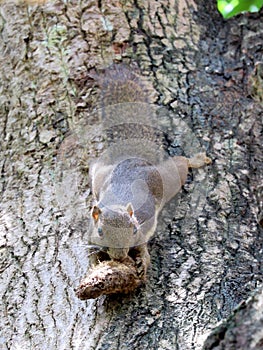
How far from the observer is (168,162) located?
9.04 ft

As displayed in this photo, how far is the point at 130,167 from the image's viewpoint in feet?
9.65

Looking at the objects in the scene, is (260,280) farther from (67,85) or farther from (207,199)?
(67,85)

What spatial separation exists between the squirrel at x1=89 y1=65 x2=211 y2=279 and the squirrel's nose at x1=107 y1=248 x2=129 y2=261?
3.1 inches

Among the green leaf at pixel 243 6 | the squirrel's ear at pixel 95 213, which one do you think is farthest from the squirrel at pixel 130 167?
the green leaf at pixel 243 6

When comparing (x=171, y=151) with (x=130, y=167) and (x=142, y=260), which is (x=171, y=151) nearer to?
(x=130, y=167)

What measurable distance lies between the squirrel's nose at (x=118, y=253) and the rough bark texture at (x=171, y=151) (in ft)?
0.35

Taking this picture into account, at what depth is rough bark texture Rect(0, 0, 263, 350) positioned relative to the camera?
6.35 feet

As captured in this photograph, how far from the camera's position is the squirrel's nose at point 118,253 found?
224 centimetres

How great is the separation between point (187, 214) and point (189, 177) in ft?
0.82

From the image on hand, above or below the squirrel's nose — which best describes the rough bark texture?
above

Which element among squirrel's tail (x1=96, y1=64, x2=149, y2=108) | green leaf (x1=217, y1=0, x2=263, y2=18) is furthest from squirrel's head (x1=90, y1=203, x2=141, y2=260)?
green leaf (x1=217, y1=0, x2=263, y2=18)

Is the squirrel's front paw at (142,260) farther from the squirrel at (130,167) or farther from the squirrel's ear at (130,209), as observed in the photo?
the squirrel's ear at (130,209)

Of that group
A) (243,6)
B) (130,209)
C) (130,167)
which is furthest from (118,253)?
(243,6)

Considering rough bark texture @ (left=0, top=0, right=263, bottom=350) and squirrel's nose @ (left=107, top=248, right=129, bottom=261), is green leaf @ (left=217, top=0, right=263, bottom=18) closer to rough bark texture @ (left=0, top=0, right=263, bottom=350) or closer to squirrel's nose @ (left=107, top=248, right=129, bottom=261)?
rough bark texture @ (left=0, top=0, right=263, bottom=350)
